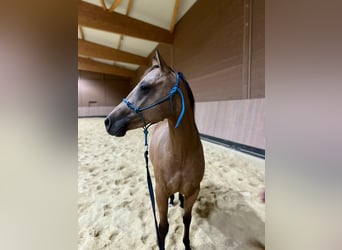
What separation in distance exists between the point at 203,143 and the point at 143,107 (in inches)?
105

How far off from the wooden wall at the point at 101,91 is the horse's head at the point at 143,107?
1003cm

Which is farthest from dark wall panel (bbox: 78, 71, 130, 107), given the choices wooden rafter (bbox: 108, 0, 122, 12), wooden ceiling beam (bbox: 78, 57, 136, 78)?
wooden rafter (bbox: 108, 0, 122, 12)

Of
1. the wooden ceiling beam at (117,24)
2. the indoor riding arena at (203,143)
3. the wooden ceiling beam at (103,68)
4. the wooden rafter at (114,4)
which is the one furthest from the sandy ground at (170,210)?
the wooden ceiling beam at (103,68)

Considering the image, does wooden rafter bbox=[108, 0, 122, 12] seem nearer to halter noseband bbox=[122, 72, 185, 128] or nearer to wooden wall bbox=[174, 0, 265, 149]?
wooden wall bbox=[174, 0, 265, 149]

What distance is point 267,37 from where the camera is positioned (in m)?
0.32

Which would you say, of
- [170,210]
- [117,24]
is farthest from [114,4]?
[170,210]

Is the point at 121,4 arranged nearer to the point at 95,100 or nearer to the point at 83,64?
the point at 83,64

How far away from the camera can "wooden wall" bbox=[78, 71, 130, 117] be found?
10133 millimetres

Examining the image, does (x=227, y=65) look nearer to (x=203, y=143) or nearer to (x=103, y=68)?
(x=203, y=143)

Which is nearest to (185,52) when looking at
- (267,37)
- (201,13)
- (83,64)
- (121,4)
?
(201,13)

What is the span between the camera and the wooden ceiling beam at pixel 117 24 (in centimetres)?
379

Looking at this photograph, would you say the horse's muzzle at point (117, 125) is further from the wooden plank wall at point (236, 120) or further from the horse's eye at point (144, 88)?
the wooden plank wall at point (236, 120)

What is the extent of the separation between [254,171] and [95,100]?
10082 millimetres

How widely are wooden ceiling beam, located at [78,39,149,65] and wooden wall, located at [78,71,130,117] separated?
3.89 metres
